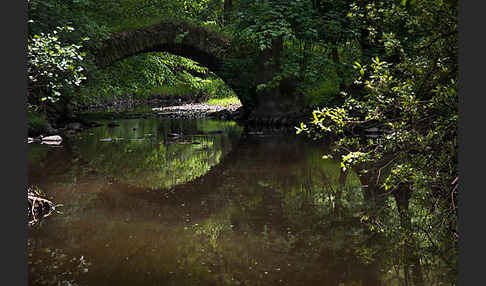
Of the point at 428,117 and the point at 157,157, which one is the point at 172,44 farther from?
the point at 428,117

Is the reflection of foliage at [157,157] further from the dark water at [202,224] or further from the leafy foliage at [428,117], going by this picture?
the leafy foliage at [428,117]

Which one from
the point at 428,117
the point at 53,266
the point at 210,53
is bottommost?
the point at 53,266

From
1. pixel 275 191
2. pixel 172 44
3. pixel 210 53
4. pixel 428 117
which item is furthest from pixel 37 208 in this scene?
pixel 210 53

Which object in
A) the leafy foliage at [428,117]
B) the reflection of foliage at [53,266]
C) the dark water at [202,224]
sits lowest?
the reflection of foliage at [53,266]

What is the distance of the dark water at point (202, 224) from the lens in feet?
11.1

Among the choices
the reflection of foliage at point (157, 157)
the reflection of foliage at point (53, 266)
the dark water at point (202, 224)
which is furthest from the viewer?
the reflection of foliage at point (157, 157)

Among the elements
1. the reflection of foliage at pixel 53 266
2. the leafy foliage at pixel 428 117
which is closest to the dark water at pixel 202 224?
the reflection of foliage at pixel 53 266

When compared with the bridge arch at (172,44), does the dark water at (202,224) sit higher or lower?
lower

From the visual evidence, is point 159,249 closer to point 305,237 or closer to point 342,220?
point 305,237

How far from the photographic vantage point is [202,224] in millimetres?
4602

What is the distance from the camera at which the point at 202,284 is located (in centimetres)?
321

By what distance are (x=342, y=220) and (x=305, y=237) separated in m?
0.67

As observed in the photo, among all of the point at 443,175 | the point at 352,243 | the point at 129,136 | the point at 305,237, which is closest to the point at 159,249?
the point at 305,237

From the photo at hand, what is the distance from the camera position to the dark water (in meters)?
3.38
